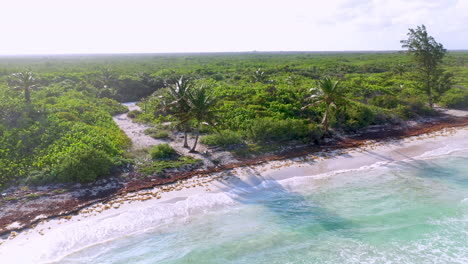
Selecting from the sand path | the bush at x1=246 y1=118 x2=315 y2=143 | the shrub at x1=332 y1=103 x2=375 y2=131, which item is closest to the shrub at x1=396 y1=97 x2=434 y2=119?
the shrub at x1=332 y1=103 x2=375 y2=131

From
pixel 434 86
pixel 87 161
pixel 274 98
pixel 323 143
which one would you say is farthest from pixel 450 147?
pixel 87 161

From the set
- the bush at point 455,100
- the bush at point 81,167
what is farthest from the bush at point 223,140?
the bush at point 455,100

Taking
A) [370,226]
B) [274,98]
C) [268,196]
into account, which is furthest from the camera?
[274,98]

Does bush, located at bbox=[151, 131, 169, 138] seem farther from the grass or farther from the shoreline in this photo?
the shoreline

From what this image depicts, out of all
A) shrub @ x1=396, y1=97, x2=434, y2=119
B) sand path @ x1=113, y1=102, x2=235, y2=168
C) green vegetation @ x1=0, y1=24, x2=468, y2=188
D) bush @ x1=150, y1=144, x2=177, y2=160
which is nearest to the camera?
green vegetation @ x1=0, y1=24, x2=468, y2=188

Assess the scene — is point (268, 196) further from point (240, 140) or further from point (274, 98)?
point (274, 98)

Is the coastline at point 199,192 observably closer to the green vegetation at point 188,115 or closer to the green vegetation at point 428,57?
the green vegetation at point 188,115
